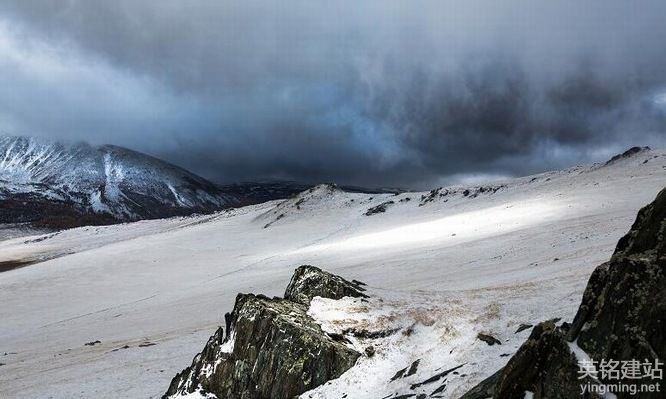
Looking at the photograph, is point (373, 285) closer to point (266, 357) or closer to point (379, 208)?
point (266, 357)

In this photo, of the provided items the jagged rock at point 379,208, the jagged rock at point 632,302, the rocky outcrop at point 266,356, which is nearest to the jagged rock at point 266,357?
the rocky outcrop at point 266,356

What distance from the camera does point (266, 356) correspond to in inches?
570

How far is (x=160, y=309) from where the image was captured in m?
36.8

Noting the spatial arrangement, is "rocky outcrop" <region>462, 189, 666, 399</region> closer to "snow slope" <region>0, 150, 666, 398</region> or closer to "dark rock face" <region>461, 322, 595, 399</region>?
"dark rock face" <region>461, 322, 595, 399</region>

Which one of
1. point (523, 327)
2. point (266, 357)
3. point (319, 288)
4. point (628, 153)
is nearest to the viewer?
point (523, 327)

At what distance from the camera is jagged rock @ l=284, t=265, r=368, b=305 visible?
1798cm

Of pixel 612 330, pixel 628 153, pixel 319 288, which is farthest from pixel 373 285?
pixel 628 153

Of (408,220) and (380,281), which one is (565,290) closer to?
(380,281)

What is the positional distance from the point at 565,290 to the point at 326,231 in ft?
207

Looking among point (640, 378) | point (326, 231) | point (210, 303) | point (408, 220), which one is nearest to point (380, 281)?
point (210, 303)

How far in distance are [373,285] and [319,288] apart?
13099mm

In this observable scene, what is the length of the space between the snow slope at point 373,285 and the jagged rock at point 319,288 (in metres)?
0.81

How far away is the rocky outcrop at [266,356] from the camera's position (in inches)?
539

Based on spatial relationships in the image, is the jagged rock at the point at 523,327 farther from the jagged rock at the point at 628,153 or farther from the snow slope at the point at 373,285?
the jagged rock at the point at 628,153
